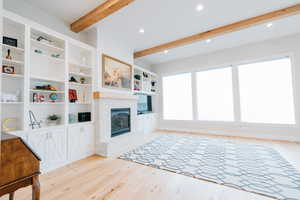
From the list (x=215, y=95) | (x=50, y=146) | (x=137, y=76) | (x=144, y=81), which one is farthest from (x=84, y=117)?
(x=215, y=95)

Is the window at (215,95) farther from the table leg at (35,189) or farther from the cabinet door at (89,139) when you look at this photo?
the table leg at (35,189)

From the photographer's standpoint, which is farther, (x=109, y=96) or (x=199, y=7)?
(x=109, y=96)

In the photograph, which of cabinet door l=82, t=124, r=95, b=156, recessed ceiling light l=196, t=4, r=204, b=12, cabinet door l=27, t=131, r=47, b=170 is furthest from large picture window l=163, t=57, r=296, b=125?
cabinet door l=27, t=131, r=47, b=170

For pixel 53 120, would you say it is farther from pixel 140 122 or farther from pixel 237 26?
pixel 237 26

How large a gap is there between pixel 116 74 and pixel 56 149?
2264mm

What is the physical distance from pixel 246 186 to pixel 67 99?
337 centimetres

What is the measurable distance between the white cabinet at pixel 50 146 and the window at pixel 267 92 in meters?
5.25

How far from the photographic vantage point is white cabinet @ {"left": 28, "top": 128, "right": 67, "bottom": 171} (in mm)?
2291

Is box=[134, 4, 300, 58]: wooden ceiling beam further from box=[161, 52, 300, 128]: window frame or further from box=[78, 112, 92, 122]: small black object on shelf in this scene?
box=[78, 112, 92, 122]: small black object on shelf

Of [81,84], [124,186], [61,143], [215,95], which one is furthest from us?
[215,95]

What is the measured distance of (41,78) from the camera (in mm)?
2434

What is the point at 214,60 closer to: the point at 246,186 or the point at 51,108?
the point at 246,186

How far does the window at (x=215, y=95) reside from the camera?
16.1 feet

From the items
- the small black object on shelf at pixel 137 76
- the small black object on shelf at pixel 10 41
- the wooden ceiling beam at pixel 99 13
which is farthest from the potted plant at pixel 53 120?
the small black object on shelf at pixel 137 76
